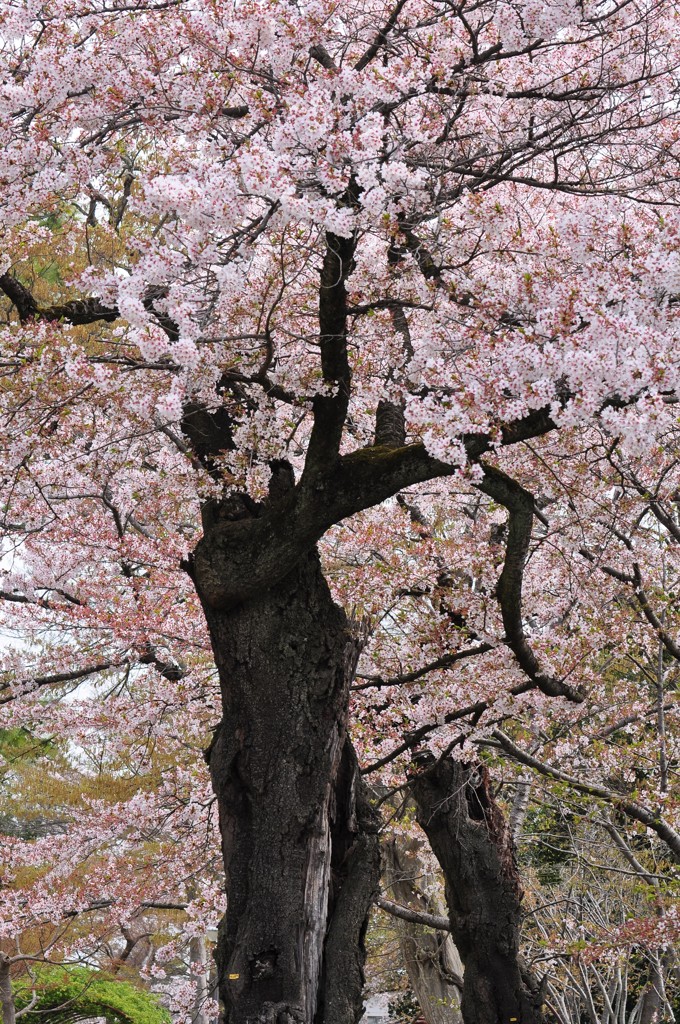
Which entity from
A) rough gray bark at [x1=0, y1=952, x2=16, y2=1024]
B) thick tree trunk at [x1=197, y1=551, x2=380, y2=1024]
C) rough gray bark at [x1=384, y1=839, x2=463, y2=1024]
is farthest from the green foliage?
thick tree trunk at [x1=197, y1=551, x2=380, y2=1024]

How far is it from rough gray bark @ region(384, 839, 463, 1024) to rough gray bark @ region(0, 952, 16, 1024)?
13.9 feet

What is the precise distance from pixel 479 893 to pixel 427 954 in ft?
14.6

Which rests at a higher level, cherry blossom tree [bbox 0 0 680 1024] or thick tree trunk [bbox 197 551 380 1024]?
cherry blossom tree [bbox 0 0 680 1024]

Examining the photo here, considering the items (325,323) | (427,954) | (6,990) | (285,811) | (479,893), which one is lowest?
(6,990)

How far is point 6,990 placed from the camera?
9.27 metres

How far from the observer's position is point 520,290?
4832mm

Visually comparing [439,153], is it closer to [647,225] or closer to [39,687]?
[647,225]

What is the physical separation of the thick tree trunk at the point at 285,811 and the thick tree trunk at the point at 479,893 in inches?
101

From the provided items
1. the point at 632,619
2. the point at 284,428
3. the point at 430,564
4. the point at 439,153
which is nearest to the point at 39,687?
the point at 430,564

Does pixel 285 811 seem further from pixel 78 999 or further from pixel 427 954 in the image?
pixel 78 999

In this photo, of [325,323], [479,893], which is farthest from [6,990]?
[325,323]

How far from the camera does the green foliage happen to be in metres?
12.6

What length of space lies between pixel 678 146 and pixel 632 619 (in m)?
3.85

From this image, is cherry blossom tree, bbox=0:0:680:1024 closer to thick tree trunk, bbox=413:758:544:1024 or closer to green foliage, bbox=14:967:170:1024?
thick tree trunk, bbox=413:758:544:1024
